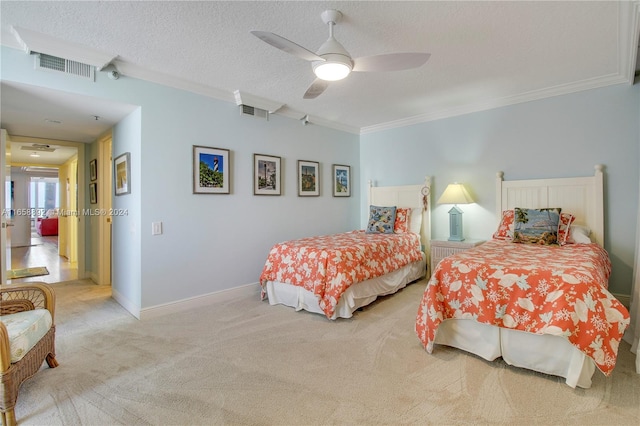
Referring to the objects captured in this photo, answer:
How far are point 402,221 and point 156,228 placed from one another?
3341 mm

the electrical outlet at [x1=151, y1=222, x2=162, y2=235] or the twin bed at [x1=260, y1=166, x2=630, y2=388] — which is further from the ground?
the electrical outlet at [x1=151, y1=222, x2=162, y2=235]

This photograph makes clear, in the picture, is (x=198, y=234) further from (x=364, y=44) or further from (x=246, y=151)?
(x=364, y=44)

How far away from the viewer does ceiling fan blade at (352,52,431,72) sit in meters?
2.23

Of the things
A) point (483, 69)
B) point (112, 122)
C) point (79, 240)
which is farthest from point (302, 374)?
point (79, 240)

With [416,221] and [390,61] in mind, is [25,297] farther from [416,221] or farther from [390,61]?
[416,221]

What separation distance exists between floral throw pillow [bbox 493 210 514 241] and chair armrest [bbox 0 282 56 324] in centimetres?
443

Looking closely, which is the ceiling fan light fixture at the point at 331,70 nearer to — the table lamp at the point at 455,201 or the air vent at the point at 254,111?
the air vent at the point at 254,111

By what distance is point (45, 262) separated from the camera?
634 centimetres

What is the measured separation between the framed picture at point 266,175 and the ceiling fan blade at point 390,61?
2.16 meters

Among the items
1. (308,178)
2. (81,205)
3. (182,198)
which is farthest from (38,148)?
(308,178)

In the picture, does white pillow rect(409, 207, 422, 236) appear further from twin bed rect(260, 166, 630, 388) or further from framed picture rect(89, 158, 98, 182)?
framed picture rect(89, 158, 98, 182)

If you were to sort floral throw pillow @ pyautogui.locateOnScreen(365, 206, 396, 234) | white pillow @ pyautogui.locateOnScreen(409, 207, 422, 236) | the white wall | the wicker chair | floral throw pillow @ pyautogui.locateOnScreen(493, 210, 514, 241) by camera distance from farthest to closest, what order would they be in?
the white wall < white pillow @ pyautogui.locateOnScreen(409, 207, 422, 236) < floral throw pillow @ pyautogui.locateOnScreen(365, 206, 396, 234) < floral throw pillow @ pyautogui.locateOnScreen(493, 210, 514, 241) < the wicker chair

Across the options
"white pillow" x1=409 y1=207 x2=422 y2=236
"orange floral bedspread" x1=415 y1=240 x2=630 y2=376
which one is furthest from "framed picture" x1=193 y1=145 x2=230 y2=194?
"white pillow" x1=409 y1=207 x2=422 y2=236

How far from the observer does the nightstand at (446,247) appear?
4137 mm
